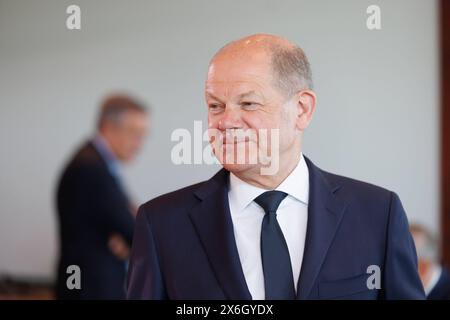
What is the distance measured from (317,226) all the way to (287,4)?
3.04 ft

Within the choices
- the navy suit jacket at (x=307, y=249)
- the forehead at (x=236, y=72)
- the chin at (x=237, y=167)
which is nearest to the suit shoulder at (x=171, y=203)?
the navy suit jacket at (x=307, y=249)

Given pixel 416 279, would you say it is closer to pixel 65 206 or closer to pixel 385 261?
pixel 385 261

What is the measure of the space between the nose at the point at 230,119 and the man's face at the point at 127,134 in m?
1.80

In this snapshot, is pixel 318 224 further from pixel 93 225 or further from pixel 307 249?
pixel 93 225

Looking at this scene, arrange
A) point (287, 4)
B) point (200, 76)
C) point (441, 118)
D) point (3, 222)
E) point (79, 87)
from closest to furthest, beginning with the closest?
point (287, 4) < point (200, 76) < point (441, 118) < point (79, 87) < point (3, 222)

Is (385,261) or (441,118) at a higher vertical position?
(441,118)

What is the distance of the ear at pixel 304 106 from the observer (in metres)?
1.29

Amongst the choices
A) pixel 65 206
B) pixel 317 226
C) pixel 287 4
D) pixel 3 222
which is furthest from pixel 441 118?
pixel 3 222

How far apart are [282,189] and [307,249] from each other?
0.39 feet

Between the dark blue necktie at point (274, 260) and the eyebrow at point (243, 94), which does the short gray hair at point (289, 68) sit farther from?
the dark blue necktie at point (274, 260)

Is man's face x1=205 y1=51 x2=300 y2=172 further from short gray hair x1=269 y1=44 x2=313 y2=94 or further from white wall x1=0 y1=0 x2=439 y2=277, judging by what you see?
white wall x1=0 y1=0 x2=439 y2=277

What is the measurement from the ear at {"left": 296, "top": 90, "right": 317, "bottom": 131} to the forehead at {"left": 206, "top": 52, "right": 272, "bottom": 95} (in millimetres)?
114

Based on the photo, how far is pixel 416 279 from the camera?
1.25m

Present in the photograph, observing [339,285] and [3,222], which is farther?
[3,222]
